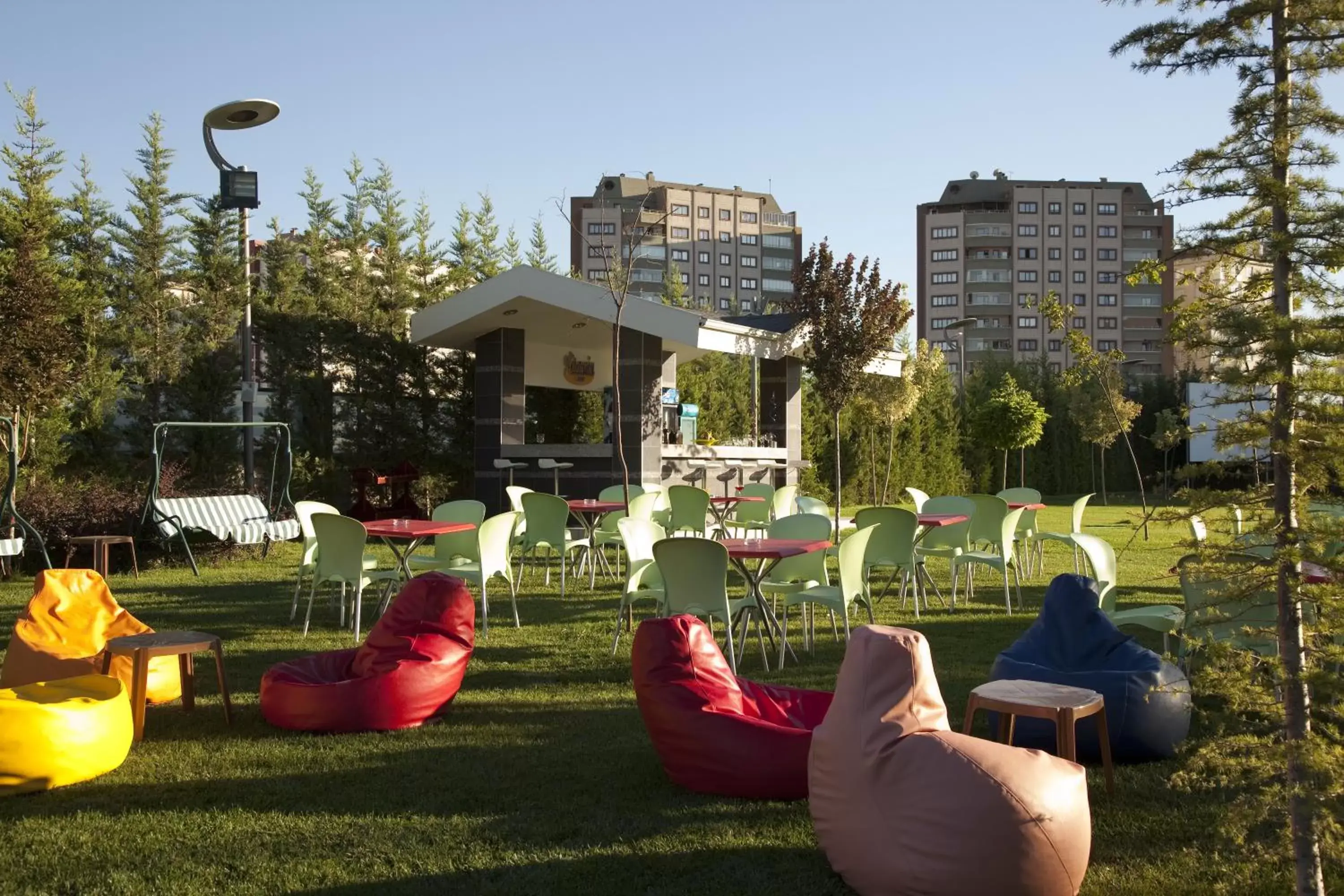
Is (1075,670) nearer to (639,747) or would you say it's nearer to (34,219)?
(639,747)

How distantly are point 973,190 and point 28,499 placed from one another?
76.5 meters

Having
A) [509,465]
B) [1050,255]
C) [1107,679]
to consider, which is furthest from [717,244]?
[1107,679]

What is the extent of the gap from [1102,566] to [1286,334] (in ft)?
12.8

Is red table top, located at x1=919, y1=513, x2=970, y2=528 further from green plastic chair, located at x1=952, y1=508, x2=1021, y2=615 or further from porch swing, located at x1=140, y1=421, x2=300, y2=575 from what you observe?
porch swing, located at x1=140, y1=421, x2=300, y2=575

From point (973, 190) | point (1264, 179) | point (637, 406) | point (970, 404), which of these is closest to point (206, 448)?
point (637, 406)

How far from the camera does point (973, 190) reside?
79875mm

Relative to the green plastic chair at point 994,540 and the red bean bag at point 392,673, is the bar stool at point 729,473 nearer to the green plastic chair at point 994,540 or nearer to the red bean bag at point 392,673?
the green plastic chair at point 994,540

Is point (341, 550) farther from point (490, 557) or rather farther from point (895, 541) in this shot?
point (895, 541)

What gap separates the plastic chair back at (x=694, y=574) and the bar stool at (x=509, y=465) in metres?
9.60

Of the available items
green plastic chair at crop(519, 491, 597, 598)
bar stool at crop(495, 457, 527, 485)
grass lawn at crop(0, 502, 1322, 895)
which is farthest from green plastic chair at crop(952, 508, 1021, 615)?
bar stool at crop(495, 457, 527, 485)

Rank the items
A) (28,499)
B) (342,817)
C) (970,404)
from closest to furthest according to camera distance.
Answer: (342,817) → (28,499) → (970,404)

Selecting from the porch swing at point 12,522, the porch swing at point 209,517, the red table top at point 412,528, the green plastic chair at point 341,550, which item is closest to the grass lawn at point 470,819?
the green plastic chair at point 341,550

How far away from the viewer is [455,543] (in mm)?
8727

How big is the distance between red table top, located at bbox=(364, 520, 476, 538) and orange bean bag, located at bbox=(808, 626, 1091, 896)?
15.3ft
